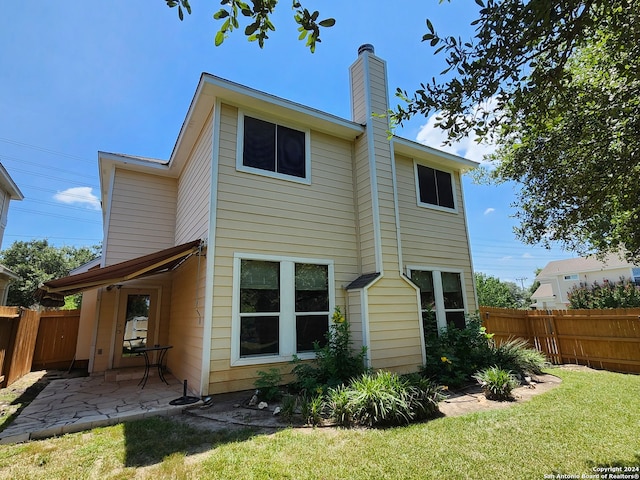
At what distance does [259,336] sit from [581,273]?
3084cm

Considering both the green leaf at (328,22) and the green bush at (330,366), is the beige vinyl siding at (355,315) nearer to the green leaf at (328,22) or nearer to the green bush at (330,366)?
the green bush at (330,366)

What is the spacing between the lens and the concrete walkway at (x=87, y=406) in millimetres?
4145

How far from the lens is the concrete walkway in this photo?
13.6 feet

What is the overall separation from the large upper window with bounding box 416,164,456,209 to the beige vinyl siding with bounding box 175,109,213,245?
562 cm

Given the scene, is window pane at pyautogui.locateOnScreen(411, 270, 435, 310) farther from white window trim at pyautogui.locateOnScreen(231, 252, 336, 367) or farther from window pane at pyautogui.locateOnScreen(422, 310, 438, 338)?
white window trim at pyautogui.locateOnScreen(231, 252, 336, 367)

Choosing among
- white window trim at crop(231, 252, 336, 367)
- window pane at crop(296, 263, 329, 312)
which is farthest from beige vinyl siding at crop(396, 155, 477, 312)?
white window trim at crop(231, 252, 336, 367)

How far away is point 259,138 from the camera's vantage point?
675cm

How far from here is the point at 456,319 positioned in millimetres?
8469

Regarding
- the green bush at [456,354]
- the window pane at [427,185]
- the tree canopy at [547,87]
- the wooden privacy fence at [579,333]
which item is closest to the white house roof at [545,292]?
the wooden privacy fence at [579,333]

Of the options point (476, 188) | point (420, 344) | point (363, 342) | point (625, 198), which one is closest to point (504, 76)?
point (625, 198)

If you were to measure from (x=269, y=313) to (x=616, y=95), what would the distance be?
6205 mm

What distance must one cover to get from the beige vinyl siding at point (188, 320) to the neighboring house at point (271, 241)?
4 centimetres

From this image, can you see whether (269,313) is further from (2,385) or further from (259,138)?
(2,385)

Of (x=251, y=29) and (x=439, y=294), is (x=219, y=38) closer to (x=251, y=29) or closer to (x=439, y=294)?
(x=251, y=29)
